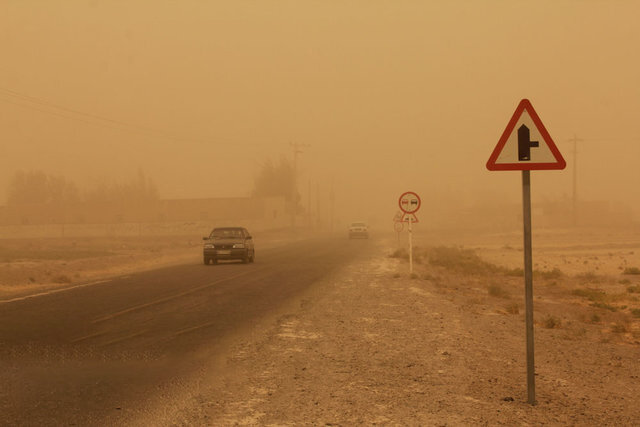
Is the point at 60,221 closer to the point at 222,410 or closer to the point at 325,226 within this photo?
the point at 325,226

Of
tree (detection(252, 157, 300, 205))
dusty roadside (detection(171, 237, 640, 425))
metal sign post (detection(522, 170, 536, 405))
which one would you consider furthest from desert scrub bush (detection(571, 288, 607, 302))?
tree (detection(252, 157, 300, 205))

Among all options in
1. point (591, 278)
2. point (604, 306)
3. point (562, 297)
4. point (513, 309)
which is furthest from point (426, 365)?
Answer: point (591, 278)

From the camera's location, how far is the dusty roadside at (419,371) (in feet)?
17.7

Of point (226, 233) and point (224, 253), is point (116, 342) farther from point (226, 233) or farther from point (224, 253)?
point (226, 233)

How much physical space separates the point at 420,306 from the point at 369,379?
22.1ft

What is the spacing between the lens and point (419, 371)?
7.14m

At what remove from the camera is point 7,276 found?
20.7m

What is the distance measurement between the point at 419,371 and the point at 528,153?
308 cm

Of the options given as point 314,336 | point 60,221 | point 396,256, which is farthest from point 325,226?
point 314,336

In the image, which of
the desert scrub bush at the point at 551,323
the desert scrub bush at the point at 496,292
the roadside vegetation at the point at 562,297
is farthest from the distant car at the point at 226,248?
the desert scrub bush at the point at 551,323

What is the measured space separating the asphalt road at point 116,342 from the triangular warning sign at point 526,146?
4187 millimetres

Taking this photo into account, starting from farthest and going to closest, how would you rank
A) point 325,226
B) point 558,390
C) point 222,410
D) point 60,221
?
point 325,226 → point 60,221 → point 558,390 → point 222,410

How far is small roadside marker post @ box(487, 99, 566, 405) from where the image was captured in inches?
219

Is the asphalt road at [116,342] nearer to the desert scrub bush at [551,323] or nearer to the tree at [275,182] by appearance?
the desert scrub bush at [551,323]
